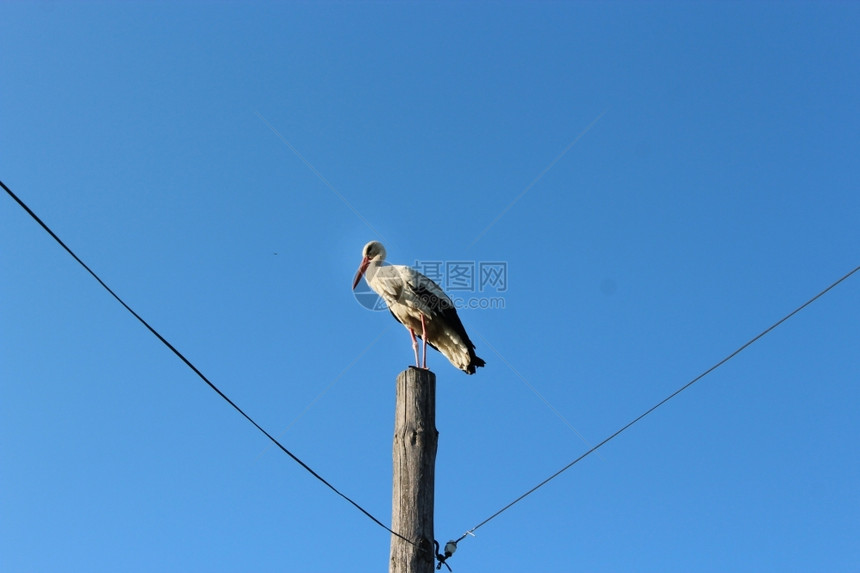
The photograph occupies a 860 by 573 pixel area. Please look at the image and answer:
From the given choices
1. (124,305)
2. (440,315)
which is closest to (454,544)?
(124,305)

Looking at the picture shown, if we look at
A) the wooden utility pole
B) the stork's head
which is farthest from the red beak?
the wooden utility pole

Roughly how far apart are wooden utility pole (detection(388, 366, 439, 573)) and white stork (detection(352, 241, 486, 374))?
9.11 feet

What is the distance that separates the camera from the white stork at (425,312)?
7105mm

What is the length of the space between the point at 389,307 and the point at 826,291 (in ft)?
14.3

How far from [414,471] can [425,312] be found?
3364 mm

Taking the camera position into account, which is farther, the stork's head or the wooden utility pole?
the stork's head

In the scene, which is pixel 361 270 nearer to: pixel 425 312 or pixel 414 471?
pixel 425 312

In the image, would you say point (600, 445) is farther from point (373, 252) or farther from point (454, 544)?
point (373, 252)

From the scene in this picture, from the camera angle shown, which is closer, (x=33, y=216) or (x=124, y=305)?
(x=33, y=216)

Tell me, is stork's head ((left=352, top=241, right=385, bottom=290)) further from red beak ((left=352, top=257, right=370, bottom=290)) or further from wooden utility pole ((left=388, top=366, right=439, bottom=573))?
wooden utility pole ((left=388, top=366, right=439, bottom=573))

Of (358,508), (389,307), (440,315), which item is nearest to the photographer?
(358,508)

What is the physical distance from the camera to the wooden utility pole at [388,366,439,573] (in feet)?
12.2

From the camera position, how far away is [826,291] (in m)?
4.37

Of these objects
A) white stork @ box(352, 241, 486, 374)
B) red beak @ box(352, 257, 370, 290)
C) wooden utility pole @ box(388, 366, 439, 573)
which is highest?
red beak @ box(352, 257, 370, 290)
